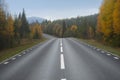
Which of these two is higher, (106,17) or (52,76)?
(106,17)

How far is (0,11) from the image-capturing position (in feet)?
173

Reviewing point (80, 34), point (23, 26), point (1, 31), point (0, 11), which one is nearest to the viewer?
point (0, 11)

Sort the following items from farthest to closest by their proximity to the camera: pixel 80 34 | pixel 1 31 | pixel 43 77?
1. pixel 80 34
2. pixel 1 31
3. pixel 43 77

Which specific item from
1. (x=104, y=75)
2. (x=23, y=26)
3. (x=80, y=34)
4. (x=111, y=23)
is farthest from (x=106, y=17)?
(x=80, y=34)

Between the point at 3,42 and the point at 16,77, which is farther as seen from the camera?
the point at 3,42

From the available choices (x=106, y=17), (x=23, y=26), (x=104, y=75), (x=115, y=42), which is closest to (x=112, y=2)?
(x=106, y=17)

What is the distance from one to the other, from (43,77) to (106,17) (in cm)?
3968

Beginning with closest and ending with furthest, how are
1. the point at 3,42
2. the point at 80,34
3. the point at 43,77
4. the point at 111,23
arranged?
the point at 43,77 → the point at 111,23 → the point at 3,42 → the point at 80,34

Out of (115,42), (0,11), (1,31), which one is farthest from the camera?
(1,31)

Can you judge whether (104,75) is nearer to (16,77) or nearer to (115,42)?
(16,77)

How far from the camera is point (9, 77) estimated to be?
10008mm

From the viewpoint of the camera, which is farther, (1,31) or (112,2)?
(1,31)

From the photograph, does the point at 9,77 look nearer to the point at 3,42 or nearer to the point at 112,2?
the point at 112,2

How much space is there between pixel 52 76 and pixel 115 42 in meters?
34.0
